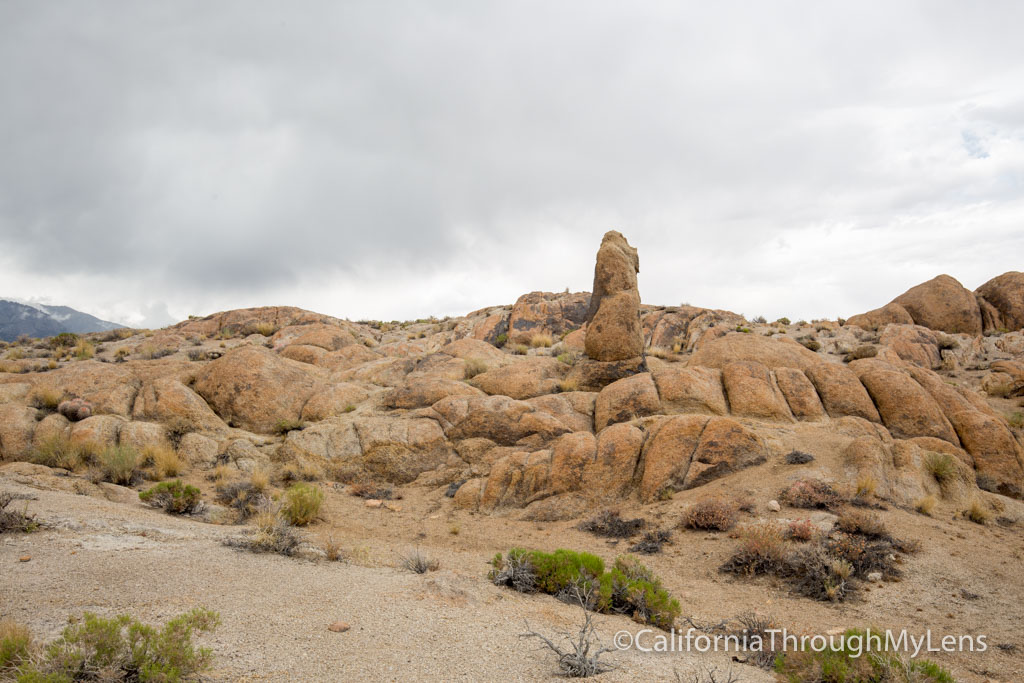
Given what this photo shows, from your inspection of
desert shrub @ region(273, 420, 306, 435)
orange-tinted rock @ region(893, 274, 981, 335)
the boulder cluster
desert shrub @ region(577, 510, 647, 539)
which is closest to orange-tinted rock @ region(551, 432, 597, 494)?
the boulder cluster

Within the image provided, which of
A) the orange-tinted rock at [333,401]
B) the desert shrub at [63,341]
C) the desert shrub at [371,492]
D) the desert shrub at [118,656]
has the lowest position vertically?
the desert shrub at [371,492]

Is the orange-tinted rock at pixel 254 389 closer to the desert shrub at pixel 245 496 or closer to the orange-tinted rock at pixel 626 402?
the desert shrub at pixel 245 496

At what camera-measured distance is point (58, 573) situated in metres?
6.08

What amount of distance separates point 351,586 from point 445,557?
2.83 metres

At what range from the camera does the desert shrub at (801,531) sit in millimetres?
9562

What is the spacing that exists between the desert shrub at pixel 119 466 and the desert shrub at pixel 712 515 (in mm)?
13360

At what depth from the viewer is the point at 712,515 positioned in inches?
422

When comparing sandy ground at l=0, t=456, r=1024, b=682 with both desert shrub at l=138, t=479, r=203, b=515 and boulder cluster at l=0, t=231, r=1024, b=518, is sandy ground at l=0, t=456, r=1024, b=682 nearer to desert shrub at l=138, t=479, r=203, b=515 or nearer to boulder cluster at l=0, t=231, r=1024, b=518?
desert shrub at l=138, t=479, r=203, b=515

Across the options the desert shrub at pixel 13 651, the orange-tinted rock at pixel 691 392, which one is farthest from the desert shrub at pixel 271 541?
the orange-tinted rock at pixel 691 392

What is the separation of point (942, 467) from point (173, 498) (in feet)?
57.8

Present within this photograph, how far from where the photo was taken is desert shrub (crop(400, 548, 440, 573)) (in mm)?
7918

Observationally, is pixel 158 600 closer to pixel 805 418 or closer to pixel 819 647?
pixel 819 647

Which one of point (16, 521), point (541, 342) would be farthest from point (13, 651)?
point (541, 342)

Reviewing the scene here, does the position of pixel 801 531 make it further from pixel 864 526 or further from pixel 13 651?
pixel 13 651
